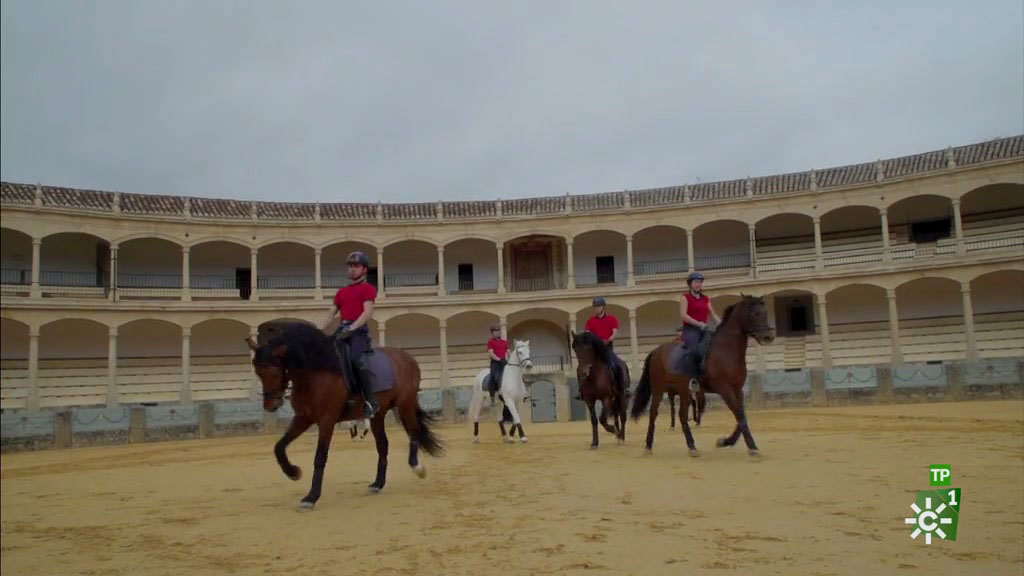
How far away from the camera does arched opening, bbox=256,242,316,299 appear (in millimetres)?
35750

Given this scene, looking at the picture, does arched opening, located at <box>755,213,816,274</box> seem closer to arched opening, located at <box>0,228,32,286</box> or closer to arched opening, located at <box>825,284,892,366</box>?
arched opening, located at <box>825,284,892,366</box>

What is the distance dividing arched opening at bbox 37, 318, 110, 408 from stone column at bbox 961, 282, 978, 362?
1365 inches

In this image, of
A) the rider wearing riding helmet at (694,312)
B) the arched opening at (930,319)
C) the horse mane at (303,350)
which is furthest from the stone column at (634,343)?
the horse mane at (303,350)

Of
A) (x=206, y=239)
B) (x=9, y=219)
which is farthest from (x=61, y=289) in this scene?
(x=206, y=239)

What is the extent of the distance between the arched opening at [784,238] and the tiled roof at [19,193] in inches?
1256

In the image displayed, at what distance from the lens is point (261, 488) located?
8.53 metres

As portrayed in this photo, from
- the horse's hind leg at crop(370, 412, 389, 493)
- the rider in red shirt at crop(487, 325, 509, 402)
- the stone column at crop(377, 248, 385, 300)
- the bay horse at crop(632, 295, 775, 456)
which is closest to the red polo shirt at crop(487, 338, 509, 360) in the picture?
the rider in red shirt at crop(487, 325, 509, 402)

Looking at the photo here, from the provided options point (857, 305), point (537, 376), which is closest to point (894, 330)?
point (857, 305)

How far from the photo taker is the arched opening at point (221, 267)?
3478 centimetres

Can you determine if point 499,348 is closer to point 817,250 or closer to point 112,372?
point 112,372

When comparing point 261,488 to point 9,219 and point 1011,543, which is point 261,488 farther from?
point 9,219

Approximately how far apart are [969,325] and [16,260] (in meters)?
38.8

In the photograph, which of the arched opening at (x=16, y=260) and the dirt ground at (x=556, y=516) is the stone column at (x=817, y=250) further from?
the arched opening at (x=16, y=260)

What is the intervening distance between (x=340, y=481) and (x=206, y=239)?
88.7ft
